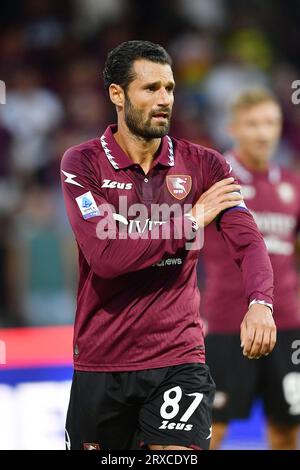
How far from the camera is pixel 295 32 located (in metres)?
14.0

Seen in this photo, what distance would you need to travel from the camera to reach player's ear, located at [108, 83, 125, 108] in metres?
4.87

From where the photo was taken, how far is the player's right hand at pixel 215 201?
14.9 ft

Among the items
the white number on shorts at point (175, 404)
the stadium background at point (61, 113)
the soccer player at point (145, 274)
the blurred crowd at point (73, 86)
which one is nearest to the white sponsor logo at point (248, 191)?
the stadium background at point (61, 113)

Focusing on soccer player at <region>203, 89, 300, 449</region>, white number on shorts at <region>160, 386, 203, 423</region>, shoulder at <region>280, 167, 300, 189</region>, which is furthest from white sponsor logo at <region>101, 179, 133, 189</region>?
shoulder at <region>280, 167, 300, 189</region>

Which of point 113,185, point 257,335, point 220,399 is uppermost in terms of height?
point 113,185

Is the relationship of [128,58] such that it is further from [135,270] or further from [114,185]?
[135,270]

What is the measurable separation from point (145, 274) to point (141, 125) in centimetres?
70

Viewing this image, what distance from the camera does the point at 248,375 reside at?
257 inches

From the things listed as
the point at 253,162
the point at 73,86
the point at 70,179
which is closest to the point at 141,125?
the point at 70,179

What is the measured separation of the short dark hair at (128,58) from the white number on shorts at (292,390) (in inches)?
100

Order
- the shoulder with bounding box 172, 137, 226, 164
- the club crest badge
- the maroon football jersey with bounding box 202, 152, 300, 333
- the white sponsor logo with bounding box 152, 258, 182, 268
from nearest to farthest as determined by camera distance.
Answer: the white sponsor logo with bounding box 152, 258, 182, 268 → the club crest badge → the shoulder with bounding box 172, 137, 226, 164 → the maroon football jersey with bounding box 202, 152, 300, 333

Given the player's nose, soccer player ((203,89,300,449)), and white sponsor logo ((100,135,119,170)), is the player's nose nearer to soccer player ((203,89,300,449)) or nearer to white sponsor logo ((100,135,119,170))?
white sponsor logo ((100,135,119,170))

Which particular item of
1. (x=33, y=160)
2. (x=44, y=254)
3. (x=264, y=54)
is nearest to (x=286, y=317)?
(x=44, y=254)

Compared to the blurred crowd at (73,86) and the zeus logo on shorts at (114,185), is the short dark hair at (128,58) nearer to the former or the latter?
the zeus logo on shorts at (114,185)
